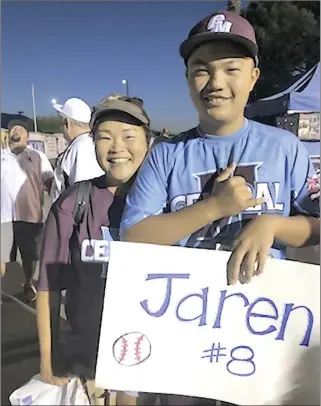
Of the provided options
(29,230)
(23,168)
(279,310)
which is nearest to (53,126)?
(23,168)

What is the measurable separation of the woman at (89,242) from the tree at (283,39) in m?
0.25

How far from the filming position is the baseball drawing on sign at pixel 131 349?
119cm

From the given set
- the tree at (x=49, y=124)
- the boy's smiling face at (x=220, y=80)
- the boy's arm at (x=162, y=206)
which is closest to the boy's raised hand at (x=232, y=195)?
the boy's arm at (x=162, y=206)

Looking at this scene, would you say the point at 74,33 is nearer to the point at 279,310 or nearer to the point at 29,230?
the point at 29,230

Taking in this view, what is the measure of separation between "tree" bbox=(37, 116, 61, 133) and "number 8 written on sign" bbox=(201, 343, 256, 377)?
53 cm

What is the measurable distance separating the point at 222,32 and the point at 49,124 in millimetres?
378

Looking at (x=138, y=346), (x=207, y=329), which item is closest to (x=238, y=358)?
(x=207, y=329)

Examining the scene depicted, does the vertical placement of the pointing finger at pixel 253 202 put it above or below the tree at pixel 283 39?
below

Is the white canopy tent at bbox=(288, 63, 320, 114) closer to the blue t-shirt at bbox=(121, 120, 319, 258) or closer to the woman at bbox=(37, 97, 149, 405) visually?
the blue t-shirt at bbox=(121, 120, 319, 258)

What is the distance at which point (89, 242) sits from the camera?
1209 mm

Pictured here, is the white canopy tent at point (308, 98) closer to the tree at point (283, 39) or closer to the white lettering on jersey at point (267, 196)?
the tree at point (283, 39)

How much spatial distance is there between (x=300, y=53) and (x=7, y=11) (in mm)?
581

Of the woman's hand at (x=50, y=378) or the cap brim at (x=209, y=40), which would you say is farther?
the woman's hand at (x=50, y=378)

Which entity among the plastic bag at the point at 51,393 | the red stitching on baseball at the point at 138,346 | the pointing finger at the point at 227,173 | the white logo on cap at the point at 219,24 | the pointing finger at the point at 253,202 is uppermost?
the white logo on cap at the point at 219,24
